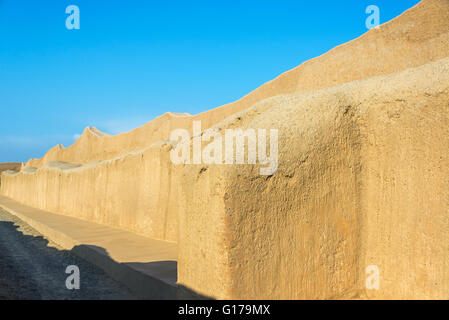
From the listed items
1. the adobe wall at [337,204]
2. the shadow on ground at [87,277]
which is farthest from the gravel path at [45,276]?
the adobe wall at [337,204]

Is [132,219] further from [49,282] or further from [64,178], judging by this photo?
[64,178]

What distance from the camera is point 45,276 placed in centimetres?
479

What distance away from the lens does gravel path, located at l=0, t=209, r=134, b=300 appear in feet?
12.9

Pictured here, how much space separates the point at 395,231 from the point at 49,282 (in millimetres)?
3939

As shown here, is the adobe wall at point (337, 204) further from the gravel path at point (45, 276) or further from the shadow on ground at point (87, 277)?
the gravel path at point (45, 276)

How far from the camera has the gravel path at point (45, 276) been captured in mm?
3922

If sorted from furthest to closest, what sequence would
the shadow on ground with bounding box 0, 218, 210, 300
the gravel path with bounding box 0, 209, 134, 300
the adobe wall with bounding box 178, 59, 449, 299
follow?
the gravel path with bounding box 0, 209, 134, 300, the shadow on ground with bounding box 0, 218, 210, 300, the adobe wall with bounding box 178, 59, 449, 299

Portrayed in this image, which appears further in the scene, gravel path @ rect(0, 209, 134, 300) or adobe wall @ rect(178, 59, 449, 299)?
gravel path @ rect(0, 209, 134, 300)

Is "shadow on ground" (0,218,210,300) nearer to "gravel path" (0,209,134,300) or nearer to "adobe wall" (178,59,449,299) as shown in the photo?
"gravel path" (0,209,134,300)

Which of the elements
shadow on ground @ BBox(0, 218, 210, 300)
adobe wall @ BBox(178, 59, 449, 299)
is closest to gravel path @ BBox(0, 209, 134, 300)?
shadow on ground @ BBox(0, 218, 210, 300)

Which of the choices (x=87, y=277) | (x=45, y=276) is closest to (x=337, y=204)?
(x=87, y=277)

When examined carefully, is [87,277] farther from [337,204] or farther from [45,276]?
[337,204]

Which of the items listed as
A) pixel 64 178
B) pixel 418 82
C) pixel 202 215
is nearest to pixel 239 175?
pixel 202 215

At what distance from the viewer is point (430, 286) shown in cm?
228
